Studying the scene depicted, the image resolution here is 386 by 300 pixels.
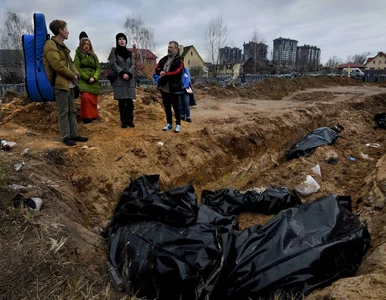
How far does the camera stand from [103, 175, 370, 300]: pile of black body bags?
214 cm

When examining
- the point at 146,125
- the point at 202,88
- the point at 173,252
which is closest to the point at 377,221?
the point at 173,252

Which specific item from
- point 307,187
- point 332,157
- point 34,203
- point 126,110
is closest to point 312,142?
point 332,157

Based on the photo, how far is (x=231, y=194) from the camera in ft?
13.6

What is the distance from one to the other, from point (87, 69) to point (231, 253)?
3951 millimetres

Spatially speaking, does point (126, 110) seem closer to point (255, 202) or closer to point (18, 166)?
point (18, 166)

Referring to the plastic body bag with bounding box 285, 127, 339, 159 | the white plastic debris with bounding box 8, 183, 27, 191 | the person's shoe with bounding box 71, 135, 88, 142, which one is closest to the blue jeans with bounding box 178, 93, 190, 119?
the person's shoe with bounding box 71, 135, 88, 142

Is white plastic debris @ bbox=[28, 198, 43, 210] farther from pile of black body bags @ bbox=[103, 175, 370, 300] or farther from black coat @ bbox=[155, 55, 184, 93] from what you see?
black coat @ bbox=[155, 55, 184, 93]

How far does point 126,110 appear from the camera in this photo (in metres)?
5.24

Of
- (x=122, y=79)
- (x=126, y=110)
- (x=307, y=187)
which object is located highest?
(x=122, y=79)

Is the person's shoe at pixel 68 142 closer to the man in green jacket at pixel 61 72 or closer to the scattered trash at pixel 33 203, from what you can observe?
the man in green jacket at pixel 61 72

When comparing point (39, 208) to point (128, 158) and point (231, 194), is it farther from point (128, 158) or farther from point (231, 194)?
point (231, 194)

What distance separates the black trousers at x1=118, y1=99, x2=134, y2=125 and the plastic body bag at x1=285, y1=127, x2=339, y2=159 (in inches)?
148

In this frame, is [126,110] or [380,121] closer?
[126,110]

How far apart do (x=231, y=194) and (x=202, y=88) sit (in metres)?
8.82
